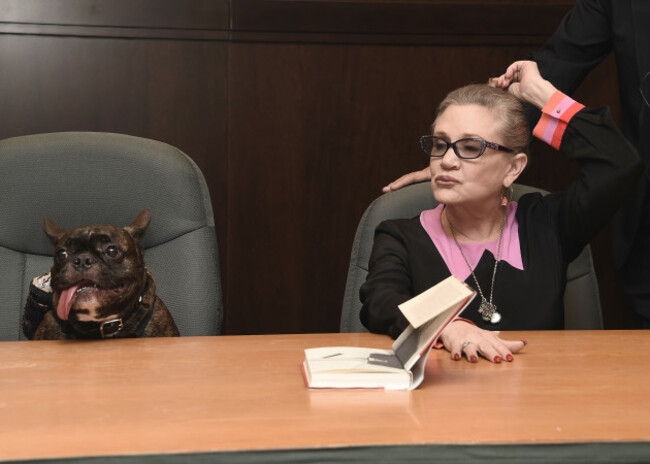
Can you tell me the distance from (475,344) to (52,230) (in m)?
0.94

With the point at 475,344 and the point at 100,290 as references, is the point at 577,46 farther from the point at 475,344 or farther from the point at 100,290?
the point at 100,290

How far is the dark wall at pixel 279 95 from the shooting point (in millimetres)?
2877

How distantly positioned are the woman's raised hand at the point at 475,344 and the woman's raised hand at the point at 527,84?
0.70 m

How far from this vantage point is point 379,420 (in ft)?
3.48

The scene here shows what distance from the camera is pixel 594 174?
6.24 feet

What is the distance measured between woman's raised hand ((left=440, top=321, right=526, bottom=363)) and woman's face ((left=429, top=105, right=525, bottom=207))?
0.42m

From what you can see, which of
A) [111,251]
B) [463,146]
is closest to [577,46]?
[463,146]

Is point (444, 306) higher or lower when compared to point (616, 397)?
higher

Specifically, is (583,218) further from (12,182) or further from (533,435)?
(12,182)

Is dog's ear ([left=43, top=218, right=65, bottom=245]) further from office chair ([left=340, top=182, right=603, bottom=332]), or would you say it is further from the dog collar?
office chair ([left=340, top=182, right=603, bottom=332])

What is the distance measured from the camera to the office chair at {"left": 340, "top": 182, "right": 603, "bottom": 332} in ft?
6.72

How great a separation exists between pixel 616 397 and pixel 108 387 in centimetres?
73

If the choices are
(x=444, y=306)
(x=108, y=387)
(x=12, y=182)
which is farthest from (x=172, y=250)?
(x=444, y=306)

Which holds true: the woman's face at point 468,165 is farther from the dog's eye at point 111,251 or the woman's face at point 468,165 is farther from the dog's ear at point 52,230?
the dog's ear at point 52,230
